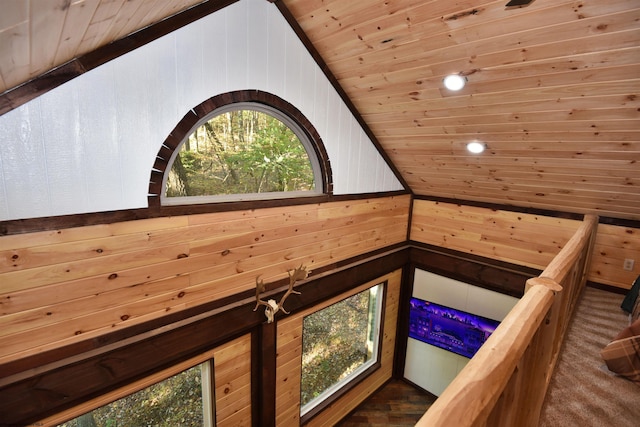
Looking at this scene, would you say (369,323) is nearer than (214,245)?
No

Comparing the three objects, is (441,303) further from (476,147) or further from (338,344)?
(476,147)

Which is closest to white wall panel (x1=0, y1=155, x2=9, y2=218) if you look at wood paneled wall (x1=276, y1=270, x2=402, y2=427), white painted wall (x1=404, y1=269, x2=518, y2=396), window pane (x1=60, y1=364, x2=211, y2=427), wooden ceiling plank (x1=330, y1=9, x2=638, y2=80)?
window pane (x1=60, y1=364, x2=211, y2=427)

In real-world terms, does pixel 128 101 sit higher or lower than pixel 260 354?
higher

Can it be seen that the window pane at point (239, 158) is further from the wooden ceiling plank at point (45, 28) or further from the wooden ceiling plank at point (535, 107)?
the wooden ceiling plank at point (535, 107)

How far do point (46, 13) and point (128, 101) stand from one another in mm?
1173

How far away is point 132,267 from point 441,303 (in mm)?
4275

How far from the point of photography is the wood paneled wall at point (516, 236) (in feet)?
12.0

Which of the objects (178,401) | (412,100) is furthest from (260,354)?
(412,100)

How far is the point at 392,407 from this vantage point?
4.82 metres

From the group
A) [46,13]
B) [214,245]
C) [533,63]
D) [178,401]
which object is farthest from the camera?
[178,401]

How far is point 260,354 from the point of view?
3.08m

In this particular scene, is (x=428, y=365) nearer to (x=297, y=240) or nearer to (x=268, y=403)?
(x=268, y=403)

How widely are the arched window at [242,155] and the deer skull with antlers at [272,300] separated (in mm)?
764

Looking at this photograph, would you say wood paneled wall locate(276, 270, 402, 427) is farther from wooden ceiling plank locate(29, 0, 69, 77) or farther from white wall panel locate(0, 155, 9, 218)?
wooden ceiling plank locate(29, 0, 69, 77)
